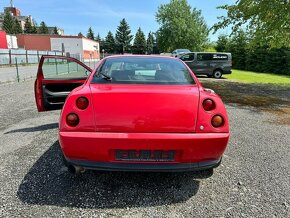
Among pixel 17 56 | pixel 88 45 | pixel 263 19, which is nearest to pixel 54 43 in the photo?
pixel 88 45

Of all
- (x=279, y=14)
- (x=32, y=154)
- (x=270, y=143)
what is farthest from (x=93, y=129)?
(x=279, y=14)

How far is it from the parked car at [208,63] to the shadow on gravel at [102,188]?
1555cm

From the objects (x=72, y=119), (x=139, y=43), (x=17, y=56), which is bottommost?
(x=72, y=119)

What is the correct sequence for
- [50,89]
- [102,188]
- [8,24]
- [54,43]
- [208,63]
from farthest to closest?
[8,24] < [54,43] < [208,63] < [50,89] < [102,188]

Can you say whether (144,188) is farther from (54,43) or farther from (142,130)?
(54,43)

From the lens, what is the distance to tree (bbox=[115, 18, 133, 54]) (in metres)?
94.6

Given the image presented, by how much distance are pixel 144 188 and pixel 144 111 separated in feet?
3.10

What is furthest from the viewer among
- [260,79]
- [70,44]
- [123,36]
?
[123,36]

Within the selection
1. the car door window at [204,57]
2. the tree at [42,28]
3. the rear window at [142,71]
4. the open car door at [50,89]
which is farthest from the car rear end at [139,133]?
the tree at [42,28]

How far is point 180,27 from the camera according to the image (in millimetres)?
51438

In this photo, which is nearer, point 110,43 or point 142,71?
point 142,71

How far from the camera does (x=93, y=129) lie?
243 cm

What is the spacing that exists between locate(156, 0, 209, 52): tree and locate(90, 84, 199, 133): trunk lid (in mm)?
51960

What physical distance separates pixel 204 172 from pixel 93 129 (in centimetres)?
158
